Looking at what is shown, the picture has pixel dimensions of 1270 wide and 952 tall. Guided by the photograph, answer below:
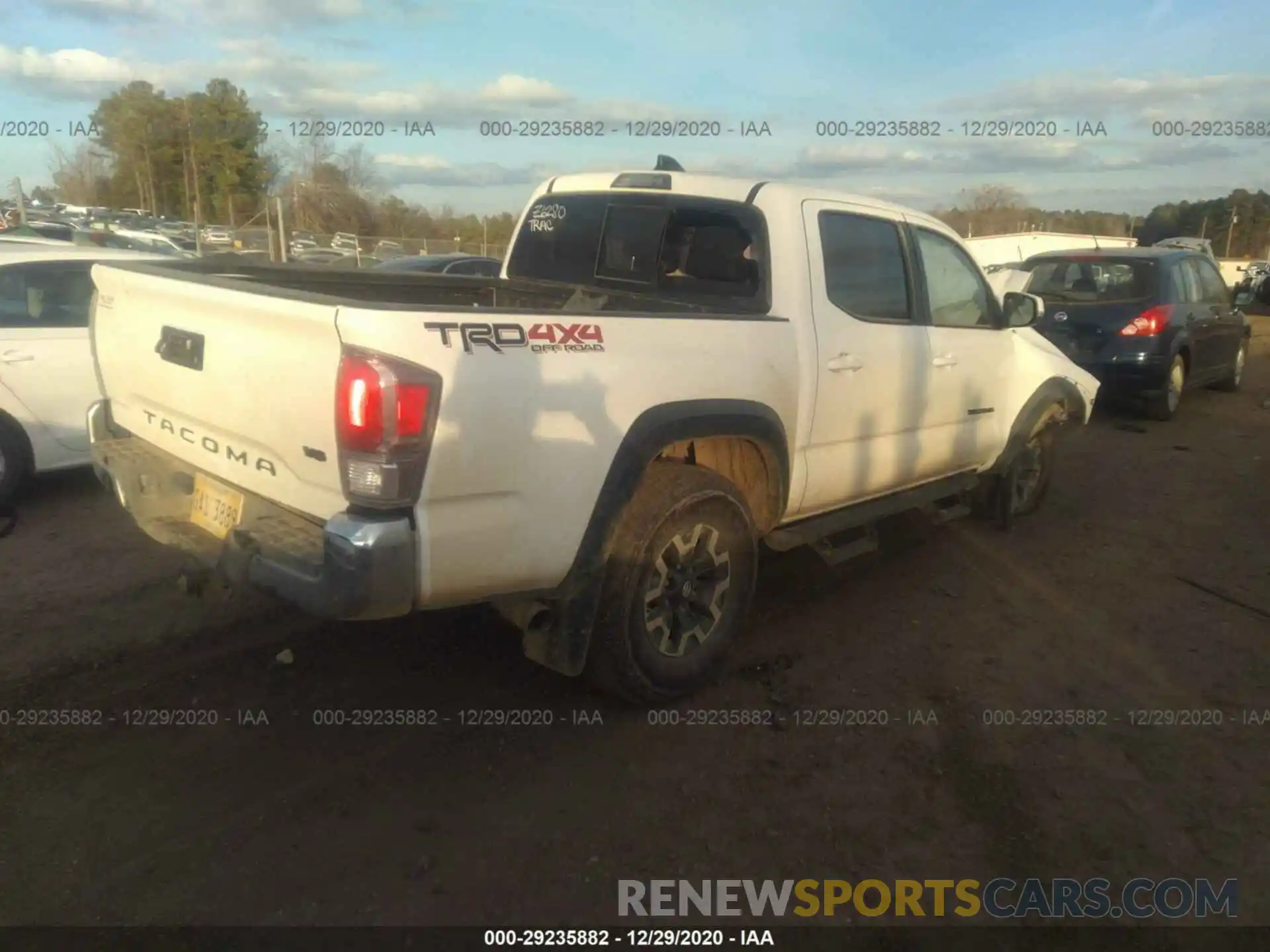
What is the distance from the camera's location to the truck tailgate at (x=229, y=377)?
2.80 m

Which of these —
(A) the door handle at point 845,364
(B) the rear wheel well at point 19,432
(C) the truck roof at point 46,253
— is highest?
(C) the truck roof at point 46,253

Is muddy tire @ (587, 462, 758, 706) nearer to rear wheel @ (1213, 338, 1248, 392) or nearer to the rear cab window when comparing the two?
the rear cab window

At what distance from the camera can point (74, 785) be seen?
312 cm

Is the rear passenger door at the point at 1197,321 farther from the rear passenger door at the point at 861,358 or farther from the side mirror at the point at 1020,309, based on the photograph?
the rear passenger door at the point at 861,358

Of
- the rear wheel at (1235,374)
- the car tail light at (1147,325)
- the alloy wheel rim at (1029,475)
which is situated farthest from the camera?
the rear wheel at (1235,374)

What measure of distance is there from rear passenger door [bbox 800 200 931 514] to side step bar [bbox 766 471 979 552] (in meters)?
0.07

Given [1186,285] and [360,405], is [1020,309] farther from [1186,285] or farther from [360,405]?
[1186,285]

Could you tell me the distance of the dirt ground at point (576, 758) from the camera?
2783mm

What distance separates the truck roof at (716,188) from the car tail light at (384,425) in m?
2.03

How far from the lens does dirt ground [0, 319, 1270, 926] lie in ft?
9.13

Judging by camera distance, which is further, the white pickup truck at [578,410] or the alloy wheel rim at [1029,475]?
the alloy wheel rim at [1029,475]

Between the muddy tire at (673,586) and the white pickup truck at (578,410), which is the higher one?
the white pickup truck at (578,410)

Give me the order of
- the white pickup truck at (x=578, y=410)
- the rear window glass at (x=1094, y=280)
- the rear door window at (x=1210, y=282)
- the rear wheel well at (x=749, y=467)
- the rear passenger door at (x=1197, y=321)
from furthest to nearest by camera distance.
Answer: the rear door window at (x=1210, y=282), the rear passenger door at (x=1197, y=321), the rear window glass at (x=1094, y=280), the rear wheel well at (x=749, y=467), the white pickup truck at (x=578, y=410)

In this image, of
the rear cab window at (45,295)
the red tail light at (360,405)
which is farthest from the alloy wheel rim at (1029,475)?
the rear cab window at (45,295)
